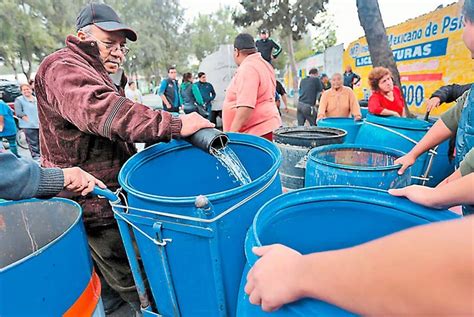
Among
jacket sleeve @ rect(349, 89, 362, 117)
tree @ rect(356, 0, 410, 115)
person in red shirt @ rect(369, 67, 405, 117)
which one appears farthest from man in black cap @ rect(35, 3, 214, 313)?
tree @ rect(356, 0, 410, 115)

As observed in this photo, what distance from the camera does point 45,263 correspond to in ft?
3.26

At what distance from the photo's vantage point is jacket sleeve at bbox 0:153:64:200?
1.01m

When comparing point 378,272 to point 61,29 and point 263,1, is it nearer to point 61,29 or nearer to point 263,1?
point 263,1

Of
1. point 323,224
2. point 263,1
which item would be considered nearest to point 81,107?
point 323,224

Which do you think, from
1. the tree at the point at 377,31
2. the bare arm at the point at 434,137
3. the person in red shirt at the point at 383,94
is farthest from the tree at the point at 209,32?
the bare arm at the point at 434,137

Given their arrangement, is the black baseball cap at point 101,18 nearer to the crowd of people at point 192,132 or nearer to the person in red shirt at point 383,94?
the crowd of people at point 192,132

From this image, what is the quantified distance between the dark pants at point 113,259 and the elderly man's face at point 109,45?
88 cm

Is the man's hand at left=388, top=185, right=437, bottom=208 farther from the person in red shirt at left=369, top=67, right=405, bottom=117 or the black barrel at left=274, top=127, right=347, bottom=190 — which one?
the person in red shirt at left=369, top=67, right=405, bottom=117

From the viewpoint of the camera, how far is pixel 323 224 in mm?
1079

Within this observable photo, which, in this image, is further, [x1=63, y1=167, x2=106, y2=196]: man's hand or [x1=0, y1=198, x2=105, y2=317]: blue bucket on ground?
[x1=63, y1=167, x2=106, y2=196]: man's hand

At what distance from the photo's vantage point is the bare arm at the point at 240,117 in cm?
258

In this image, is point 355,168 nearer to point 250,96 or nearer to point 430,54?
point 250,96

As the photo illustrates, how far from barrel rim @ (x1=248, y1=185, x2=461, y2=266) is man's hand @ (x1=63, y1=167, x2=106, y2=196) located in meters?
0.74

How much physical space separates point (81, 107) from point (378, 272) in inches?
46.9
